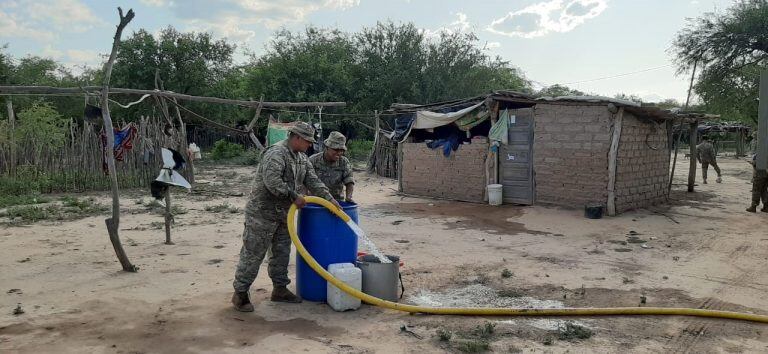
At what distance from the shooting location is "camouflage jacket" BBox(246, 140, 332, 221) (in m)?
4.41

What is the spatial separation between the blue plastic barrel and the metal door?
703cm

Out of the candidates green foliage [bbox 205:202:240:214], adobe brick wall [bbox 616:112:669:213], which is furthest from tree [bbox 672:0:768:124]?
green foliage [bbox 205:202:240:214]

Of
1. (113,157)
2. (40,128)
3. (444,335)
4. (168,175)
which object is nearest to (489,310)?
(444,335)

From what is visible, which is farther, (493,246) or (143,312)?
(493,246)

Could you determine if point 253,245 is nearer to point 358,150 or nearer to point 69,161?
point 69,161

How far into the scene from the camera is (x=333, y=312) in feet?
14.9

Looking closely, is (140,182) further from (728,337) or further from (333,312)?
(728,337)

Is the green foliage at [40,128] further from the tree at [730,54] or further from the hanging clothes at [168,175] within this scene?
the tree at [730,54]

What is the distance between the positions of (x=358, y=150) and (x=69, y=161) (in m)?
14.7

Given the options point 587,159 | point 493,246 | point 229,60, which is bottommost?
point 493,246

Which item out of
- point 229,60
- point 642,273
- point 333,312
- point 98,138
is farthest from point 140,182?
point 229,60

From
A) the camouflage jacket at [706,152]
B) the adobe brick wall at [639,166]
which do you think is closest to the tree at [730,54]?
the camouflage jacket at [706,152]

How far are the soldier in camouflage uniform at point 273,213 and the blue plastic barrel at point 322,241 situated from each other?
0.52 feet

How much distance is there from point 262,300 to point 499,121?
303 inches
